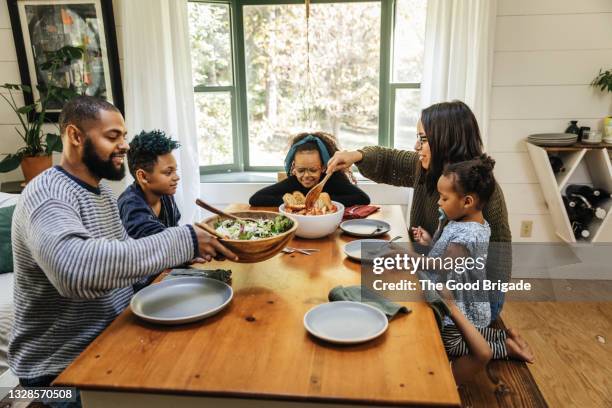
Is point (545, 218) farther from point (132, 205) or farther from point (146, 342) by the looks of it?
point (146, 342)

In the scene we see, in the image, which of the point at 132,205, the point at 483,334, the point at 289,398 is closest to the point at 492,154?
the point at 483,334

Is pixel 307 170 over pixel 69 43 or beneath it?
beneath

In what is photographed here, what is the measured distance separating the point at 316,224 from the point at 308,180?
2.10 feet

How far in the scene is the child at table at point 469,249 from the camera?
1.51 metres

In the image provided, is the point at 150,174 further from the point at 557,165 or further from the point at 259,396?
the point at 557,165

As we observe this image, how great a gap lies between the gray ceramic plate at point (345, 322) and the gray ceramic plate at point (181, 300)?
0.81 feet

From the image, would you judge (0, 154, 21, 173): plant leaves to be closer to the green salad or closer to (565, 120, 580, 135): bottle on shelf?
the green salad

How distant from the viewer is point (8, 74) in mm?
3129

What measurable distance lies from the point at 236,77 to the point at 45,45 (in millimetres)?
1259

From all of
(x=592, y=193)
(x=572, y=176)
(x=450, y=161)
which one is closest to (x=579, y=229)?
(x=592, y=193)

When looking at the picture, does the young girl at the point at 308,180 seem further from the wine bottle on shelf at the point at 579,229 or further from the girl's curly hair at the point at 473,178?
the wine bottle on shelf at the point at 579,229

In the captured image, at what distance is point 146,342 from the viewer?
3.52ft

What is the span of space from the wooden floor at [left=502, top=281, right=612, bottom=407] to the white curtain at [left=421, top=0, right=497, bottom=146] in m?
1.13

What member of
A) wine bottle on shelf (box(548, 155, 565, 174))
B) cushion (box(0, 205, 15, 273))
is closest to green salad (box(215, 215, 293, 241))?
→ cushion (box(0, 205, 15, 273))
